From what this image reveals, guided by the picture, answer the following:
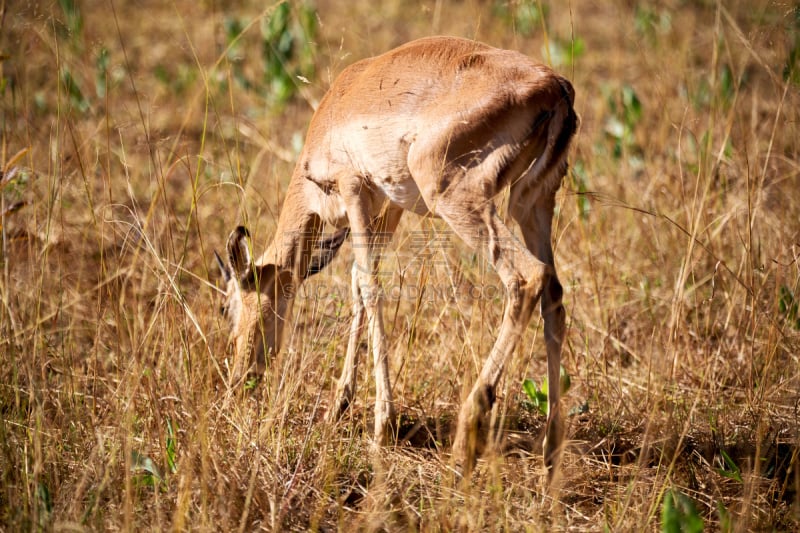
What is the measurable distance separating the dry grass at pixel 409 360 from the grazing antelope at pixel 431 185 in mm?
173

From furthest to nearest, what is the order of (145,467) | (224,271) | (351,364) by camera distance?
(224,271) < (351,364) < (145,467)

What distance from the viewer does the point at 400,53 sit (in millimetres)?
3447

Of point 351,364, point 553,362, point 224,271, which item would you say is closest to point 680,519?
point 553,362

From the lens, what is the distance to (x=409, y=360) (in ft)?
12.5

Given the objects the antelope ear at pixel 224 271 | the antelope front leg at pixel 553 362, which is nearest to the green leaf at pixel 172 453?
the antelope ear at pixel 224 271

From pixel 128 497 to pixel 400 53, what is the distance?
213cm

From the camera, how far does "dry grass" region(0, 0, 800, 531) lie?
9.22 ft

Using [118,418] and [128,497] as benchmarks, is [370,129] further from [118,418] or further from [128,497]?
[128,497]

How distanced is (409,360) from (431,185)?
102 cm

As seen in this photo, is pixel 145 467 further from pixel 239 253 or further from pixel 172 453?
pixel 239 253

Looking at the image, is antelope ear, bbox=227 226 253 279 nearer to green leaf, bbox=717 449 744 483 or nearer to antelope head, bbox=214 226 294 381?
antelope head, bbox=214 226 294 381

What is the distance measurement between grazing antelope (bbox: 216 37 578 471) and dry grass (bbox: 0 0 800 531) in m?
0.17

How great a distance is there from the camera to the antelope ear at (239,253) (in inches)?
138

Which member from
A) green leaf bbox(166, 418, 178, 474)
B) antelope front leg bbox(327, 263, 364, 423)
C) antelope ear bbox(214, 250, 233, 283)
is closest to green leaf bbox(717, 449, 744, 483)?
antelope front leg bbox(327, 263, 364, 423)
